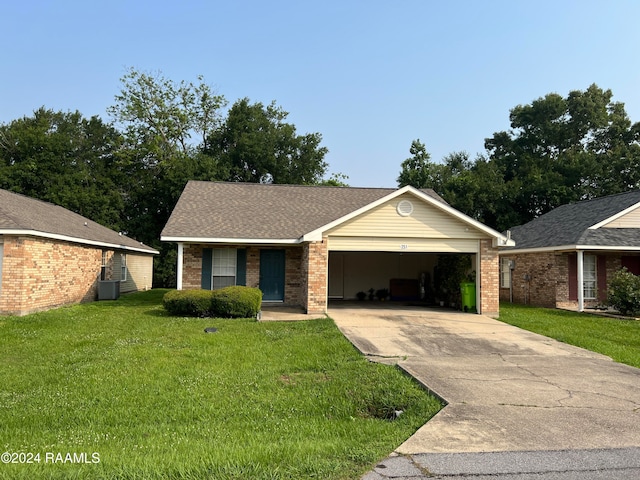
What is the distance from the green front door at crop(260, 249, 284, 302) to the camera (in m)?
18.2

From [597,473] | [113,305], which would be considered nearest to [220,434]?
[597,473]

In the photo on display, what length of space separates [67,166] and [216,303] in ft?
88.4

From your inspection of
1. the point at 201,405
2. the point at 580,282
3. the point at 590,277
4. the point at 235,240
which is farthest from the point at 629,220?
the point at 201,405

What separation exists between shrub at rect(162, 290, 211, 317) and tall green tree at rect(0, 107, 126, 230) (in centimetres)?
2190

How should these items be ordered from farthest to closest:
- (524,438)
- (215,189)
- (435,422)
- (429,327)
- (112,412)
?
(215,189), (429,327), (112,412), (435,422), (524,438)

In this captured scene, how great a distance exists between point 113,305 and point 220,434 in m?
14.8

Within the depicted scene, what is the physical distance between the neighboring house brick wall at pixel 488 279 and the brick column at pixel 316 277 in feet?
16.8

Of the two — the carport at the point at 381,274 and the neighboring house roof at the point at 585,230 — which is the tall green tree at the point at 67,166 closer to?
the carport at the point at 381,274

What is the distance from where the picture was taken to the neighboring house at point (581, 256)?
19000mm

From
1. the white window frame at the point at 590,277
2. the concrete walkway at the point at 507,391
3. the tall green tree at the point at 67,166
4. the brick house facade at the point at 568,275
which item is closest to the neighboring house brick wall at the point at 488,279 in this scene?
the concrete walkway at the point at 507,391

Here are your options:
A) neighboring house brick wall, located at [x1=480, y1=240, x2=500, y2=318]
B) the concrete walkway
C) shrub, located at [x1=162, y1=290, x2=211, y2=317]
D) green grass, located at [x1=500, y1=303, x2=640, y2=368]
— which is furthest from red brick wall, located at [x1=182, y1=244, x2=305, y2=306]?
green grass, located at [x1=500, y1=303, x2=640, y2=368]

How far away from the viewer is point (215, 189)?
22.2 metres

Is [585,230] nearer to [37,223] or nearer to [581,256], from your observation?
[581,256]

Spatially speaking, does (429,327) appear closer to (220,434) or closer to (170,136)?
(220,434)
